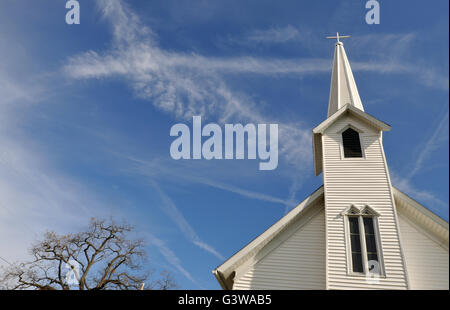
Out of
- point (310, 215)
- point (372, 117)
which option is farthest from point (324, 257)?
point (372, 117)

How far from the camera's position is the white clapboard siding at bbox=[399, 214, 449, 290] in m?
8.64

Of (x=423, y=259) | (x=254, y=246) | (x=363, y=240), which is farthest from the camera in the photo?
(x=254, y=246)

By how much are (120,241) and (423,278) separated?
26.6 m

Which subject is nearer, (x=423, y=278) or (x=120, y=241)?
(x=423, y=278)

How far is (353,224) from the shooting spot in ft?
33.1

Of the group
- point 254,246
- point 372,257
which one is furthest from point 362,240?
point 254,246

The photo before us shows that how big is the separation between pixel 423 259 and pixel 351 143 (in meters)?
5.21

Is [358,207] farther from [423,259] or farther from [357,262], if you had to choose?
[423,259]

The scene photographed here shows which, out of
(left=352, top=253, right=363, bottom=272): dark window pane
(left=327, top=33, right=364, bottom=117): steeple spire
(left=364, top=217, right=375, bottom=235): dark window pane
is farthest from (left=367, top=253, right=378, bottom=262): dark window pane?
(left=327, top=33, right=364, bottom=117): steeple spire

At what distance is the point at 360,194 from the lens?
1052 centimetres

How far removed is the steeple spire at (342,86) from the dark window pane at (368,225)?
6.40 metres

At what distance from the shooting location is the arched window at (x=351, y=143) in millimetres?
11898
